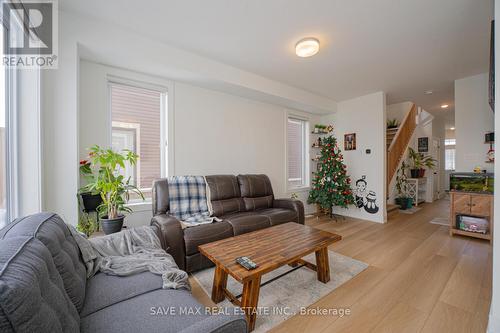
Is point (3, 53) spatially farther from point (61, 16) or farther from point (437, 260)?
point (437, 260)

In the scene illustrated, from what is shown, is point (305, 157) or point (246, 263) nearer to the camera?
point (246, 263)

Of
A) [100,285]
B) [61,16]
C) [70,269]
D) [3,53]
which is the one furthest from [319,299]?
[61,16]

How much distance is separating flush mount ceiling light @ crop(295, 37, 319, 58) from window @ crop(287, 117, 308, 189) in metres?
2.13

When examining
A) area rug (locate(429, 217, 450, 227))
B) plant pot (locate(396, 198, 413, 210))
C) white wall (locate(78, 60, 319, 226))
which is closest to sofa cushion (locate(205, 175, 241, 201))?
white wall (locate(78, 60, 319, 226))

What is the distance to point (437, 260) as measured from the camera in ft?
8.11

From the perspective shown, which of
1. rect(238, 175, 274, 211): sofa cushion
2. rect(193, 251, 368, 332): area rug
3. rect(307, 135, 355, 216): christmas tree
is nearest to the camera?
rect(193, 251, 368, 332): area rug

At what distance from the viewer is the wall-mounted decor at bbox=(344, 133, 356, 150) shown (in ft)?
14.8

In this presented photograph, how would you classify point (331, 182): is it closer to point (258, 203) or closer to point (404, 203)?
point (258, 203)

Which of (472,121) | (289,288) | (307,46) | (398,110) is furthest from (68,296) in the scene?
(398,110)

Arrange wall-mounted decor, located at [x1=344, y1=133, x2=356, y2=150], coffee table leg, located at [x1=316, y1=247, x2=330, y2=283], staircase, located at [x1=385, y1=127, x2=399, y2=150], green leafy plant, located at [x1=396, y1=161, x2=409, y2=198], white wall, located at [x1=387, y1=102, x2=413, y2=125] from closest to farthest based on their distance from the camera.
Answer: coffee table leg, located at [x1=316, y1=247, x2=330, y2=283] → wall-mounted decor, located at [x1=344, y1=133, x2=356, y2=150] → white wall, located at [x1=387, y1=102, x2=413, y2=125] → staircase, located at [x1=385, y1=127, x2=399, y2=150] → green leafy plant, located at [x1=396, y1=161, x2=409, y2=198]

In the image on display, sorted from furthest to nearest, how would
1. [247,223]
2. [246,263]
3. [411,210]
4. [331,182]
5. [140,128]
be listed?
1. [411,210]
2. [331,182]
3. [140,128]
4. [247,223]
5. [246,263]

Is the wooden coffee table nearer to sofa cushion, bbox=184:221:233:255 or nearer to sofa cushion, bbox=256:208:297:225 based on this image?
sofa cushion, bbox=184:221:233:255

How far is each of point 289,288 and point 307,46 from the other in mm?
2618

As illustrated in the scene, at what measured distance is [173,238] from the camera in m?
2.05
